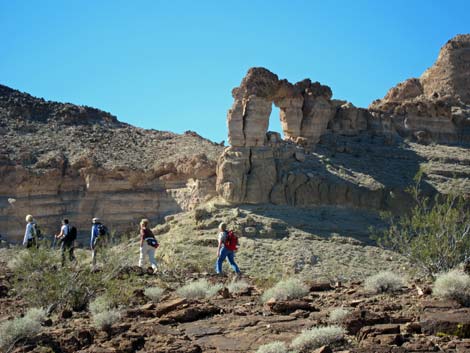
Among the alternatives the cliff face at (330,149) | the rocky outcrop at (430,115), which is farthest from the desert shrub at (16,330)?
the rocky outcrop at (430,115)

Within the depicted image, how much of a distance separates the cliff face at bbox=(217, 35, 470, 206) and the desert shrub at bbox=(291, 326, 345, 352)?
1896cm

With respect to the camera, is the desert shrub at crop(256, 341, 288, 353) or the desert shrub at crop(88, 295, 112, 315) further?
the desert shrub at crop(88, 295, 112, 315)

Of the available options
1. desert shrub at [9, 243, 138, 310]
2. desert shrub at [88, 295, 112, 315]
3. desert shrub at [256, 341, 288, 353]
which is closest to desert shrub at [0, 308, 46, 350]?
desert shrub at [88, 295, 112, 315]

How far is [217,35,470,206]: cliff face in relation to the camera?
89.2ft

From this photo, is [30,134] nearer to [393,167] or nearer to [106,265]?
[393,167]

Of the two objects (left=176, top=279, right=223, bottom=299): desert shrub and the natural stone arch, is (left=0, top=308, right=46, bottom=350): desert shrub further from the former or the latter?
the natural stone arch

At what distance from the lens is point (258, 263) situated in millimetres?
22203

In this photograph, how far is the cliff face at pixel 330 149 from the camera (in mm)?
27203

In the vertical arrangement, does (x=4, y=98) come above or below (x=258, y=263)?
above

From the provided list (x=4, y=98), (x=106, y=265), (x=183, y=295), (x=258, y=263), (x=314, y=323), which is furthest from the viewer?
A: (x=4, y=98)

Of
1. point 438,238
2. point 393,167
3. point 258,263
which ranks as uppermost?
point 393,167

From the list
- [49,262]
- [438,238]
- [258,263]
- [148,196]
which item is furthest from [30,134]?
[438,238]

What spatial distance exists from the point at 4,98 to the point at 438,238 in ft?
120

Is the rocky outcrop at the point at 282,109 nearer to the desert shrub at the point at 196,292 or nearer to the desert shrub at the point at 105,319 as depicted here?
the desert shrub at the point at 196,292
